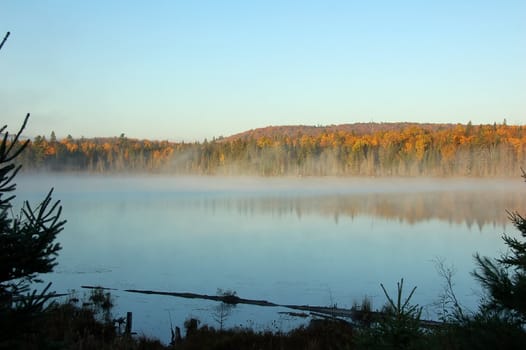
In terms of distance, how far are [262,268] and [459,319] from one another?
44.6 ft

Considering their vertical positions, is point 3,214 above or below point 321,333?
above

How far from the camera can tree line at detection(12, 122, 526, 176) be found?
3858 inches

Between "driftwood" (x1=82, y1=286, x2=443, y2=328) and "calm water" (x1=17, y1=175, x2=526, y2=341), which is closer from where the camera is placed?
"driftwood" (x1=82, y1=286, x2=443, y2=328)

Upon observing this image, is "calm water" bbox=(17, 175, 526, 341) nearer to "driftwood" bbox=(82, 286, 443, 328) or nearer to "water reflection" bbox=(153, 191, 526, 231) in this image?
"water reflection" bbox=(153, 191, 526, 231)

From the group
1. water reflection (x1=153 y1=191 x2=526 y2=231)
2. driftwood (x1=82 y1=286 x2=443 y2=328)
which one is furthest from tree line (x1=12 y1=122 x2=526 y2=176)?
driftwood (x1=82 y1=286 x2=443 y2=328)

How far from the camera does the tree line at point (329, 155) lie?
9800cm

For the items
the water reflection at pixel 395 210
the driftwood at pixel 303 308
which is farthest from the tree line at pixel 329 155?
the driftwood at pixel 303 308

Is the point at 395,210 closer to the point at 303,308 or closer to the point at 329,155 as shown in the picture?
the point at 303,308

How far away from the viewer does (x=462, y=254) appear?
20.5 metres

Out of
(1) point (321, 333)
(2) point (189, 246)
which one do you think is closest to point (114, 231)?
(2) point (189, 246)

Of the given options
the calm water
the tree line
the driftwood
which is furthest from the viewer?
the tree line

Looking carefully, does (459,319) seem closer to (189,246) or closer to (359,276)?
(359,276)

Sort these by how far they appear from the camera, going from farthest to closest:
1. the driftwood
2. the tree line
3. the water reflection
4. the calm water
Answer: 1. the tree line
2. the water reflection
3. the calm water
4. the driftwood

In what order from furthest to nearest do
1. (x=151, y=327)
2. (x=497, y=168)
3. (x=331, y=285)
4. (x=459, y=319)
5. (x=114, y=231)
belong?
1. (x=497, y=168)
2. (x=114, y=231)
3. (x=331, y=285)
4. (x=151, y=327)
5. (x=459, y=319)
